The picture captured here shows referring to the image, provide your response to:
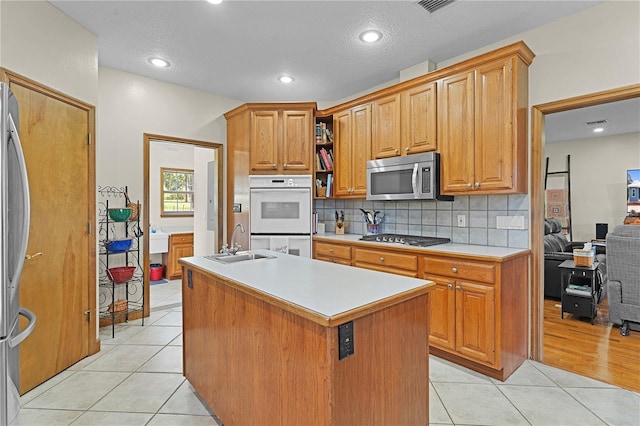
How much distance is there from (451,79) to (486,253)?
153 cm

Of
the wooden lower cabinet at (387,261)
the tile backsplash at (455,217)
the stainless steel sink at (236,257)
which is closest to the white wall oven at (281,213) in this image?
the tile backsplash at (455,217)

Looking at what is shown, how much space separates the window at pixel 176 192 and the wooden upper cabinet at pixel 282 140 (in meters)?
2.96

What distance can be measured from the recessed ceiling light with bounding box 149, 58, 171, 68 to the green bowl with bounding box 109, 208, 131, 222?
1.52m

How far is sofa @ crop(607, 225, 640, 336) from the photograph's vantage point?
3213mm

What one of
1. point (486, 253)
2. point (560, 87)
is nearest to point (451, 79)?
point (560, 87)

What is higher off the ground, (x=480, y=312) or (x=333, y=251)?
(x=333, y=251)

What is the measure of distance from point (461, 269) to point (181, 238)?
15.2 ft

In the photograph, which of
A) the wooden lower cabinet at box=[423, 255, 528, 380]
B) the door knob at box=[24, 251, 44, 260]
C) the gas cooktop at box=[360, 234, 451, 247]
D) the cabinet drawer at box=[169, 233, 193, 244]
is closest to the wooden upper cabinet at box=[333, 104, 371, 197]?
the gas cooktop at box=[360, 234, 451, 247]

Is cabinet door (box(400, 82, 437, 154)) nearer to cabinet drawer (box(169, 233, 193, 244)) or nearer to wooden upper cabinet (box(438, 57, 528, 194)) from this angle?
wooden upper cabinet (box(438, 57, 528, 194))

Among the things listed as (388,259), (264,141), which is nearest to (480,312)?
(388,259)

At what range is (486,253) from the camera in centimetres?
247

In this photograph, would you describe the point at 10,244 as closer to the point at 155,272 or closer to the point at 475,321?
the point at 475,321

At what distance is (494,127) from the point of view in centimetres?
265

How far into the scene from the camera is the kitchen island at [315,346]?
1.20 meters
